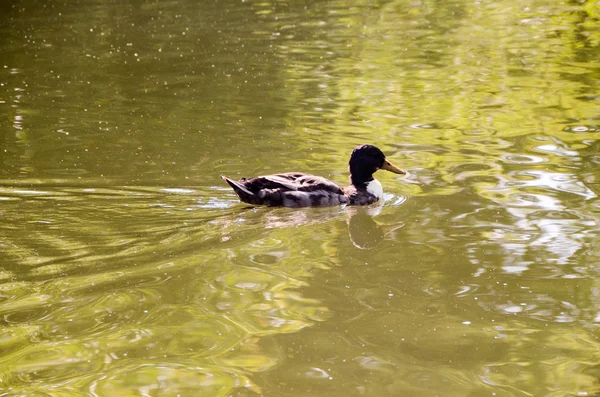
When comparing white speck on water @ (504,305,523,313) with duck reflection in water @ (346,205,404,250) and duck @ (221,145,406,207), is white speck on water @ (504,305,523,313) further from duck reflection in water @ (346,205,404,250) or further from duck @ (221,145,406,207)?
duck @ (221,145,406,207)

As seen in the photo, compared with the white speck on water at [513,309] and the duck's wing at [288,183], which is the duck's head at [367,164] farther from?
the white speck on water at [513,309]

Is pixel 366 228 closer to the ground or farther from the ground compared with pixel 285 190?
closer to the ground

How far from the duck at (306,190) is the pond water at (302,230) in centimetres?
13

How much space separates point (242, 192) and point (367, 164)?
1.60 m

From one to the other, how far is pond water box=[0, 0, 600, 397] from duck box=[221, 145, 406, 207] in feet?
0.42

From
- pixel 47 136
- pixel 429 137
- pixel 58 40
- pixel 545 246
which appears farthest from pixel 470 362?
pixel 58 40

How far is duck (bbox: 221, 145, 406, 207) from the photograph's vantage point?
928 cm

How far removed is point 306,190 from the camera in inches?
368

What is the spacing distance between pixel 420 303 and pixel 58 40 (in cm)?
1719

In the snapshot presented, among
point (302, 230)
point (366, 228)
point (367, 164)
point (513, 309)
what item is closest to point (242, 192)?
point (302, 230)

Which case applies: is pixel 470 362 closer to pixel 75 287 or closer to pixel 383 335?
pixel 383 335

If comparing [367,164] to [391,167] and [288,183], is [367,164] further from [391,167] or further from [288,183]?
[288,183]

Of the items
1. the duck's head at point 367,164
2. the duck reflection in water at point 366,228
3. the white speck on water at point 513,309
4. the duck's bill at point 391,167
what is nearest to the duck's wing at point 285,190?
the duck reflection in water at point 366,228

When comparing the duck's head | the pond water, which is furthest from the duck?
the pond water
